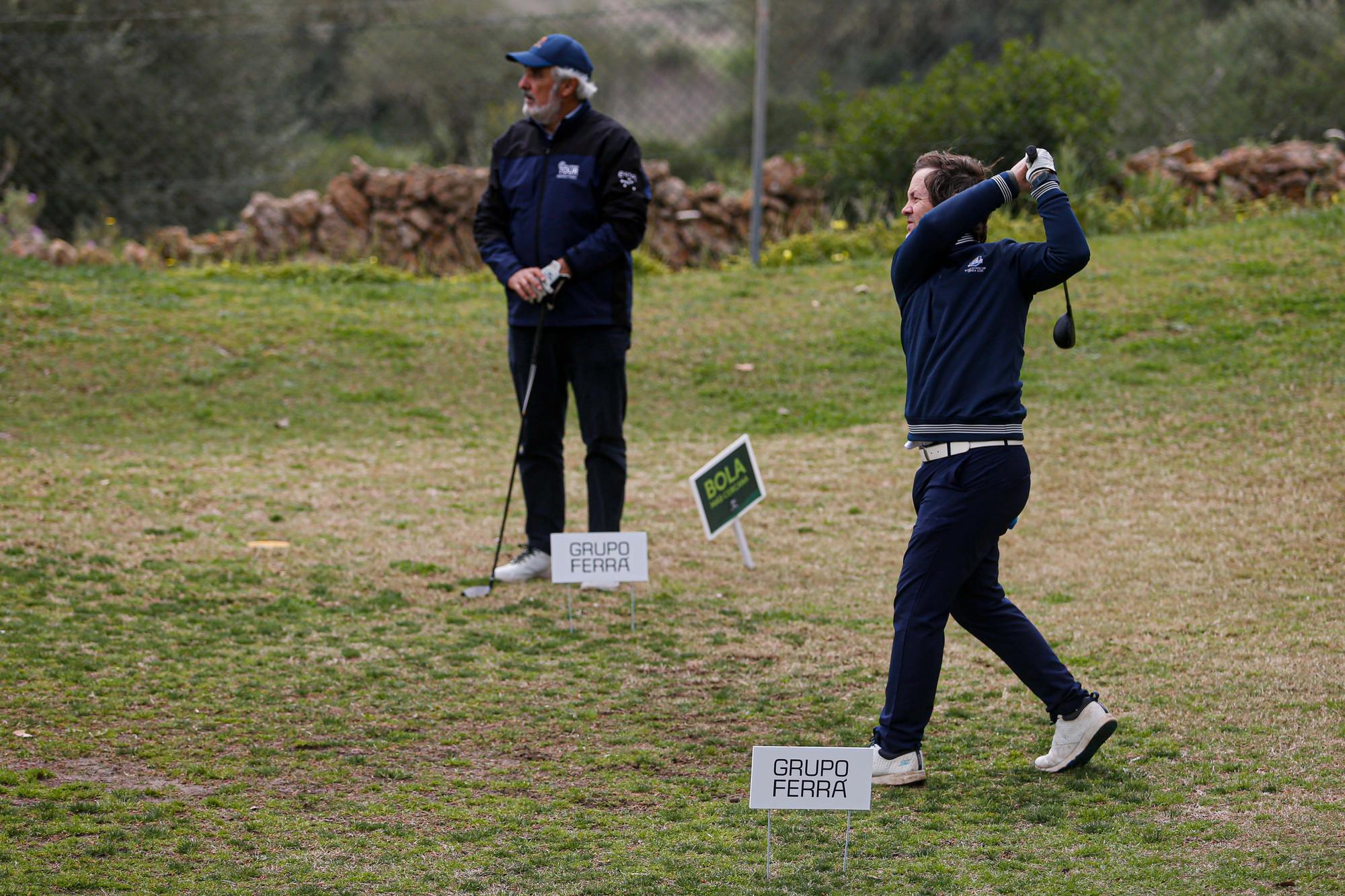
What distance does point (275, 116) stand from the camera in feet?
59.8

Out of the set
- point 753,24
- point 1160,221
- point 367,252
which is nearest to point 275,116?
point 367,252

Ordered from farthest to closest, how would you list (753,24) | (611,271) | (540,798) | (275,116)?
(753,24) → (275,116) → (611,271) → (540,798)

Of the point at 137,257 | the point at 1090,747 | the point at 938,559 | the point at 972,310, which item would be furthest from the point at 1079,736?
the point at 137,257

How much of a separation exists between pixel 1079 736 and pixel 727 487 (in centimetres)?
268

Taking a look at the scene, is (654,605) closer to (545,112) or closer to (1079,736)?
(545,112)

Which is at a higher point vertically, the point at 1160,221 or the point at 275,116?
the point at 275,116

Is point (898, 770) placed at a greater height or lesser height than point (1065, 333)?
lesser

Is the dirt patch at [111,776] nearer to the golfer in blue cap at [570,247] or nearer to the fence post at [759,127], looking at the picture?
the golfer in blue cap at [570,247]

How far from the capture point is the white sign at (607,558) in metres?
5.38

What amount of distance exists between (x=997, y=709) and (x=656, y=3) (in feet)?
35.3

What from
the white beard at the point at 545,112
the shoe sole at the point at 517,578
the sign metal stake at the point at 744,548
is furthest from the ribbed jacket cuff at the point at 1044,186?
the shoe sole at the point at 517,578

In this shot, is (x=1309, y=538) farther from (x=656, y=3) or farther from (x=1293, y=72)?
(x=1293, y=72)

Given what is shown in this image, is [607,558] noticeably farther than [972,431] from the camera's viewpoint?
Yes

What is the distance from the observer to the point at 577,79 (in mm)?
5809
